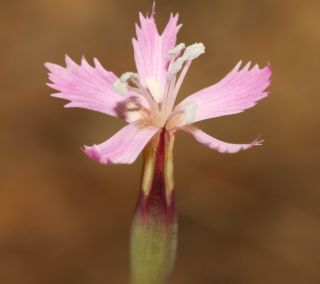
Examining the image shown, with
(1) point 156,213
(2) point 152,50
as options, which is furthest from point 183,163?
(1) point 156,213

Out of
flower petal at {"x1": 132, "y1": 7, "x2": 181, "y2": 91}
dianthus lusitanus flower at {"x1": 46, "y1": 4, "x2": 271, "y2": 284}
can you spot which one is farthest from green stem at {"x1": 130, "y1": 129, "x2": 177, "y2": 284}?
flower petal at {"x1": 132, "y1": 7, "x2": 181, "y2": 91}

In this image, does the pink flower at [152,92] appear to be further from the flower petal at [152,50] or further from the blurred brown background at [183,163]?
the blurred brown background at [183,163]

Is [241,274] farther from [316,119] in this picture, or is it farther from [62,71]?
[62,71]

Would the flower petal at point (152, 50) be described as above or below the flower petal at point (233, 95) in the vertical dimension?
above

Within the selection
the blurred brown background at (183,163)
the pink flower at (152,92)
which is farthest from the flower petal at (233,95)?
the blurred brown background at (183,163)

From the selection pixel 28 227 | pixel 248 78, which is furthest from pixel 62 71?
pixel 28 227

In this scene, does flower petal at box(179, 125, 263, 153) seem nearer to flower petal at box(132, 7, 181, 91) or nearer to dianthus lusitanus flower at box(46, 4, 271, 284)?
dianthus lusitanus flower at box(46, 4, 271, 284)
